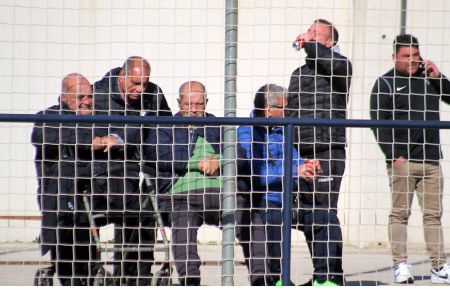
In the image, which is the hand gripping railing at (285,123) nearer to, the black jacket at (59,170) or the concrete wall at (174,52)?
the black jacket at (59,170)

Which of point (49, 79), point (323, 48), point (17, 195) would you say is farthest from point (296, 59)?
point (17, 195)

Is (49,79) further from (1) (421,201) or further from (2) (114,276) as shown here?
(1) (421,201)

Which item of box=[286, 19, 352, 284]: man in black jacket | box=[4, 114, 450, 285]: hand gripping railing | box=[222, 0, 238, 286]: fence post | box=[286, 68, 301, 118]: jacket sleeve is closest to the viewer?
box=[4, 114, 450, 285]: hand gripping railing

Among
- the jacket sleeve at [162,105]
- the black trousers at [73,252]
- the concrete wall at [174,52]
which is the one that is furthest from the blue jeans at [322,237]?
the black trousers at [73,252]

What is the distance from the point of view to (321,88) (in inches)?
273

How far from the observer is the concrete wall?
7113mm

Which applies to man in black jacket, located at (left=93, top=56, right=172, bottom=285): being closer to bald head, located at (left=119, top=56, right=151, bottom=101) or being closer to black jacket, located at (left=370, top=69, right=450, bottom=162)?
bald head, located at (left=119, top=56, right=151, bottom=101)

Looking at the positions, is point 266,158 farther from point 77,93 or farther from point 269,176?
point 77,93

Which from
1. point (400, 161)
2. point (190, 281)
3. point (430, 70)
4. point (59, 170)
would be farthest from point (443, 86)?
point (59, 170)

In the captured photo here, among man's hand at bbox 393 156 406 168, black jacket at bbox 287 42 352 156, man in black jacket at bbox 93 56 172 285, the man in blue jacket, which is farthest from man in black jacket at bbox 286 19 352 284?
man in black jacket at bbox 93 56 172 285

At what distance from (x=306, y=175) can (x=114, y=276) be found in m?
1.43

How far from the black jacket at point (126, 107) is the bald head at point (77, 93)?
0.19ft

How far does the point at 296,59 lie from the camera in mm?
7715

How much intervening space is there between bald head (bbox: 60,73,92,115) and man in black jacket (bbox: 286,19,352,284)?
4.44 ft
